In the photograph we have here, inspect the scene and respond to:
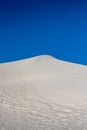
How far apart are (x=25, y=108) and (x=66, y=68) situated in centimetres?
1113

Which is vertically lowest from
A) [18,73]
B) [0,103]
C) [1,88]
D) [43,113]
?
[43,113]

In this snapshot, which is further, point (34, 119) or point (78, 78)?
point (78, 78)

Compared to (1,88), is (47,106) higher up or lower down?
lower down

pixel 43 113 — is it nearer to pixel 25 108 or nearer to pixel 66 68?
pixel 25 108

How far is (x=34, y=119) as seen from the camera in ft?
25.2

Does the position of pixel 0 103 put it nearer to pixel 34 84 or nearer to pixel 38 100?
pixel 38 100

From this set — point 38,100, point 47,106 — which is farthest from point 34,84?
point 47,106

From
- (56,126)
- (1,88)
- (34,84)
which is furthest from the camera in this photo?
(34,84)

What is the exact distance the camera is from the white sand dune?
24.1 ft

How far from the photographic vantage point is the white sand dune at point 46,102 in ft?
24.1

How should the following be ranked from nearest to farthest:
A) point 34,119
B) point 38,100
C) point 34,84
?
point 34,119, point 38,100, point 34,84

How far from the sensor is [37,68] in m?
19.3

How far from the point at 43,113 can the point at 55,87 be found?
15.8 ft

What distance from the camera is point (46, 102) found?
988 cm
